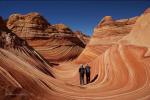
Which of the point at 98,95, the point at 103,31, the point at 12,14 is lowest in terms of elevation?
the point at 98,95

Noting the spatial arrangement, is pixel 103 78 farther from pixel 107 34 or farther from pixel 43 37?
pixel 43 37

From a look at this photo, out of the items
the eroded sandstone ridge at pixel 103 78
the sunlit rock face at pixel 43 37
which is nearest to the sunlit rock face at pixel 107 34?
the sunlit rock face at pixel 43 37

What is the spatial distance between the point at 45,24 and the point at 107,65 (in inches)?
1051

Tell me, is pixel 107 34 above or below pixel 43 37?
below

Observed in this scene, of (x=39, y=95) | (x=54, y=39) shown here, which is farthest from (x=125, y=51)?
(x=54, y=39)

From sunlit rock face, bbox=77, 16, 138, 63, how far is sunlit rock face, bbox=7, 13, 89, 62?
6.44 m

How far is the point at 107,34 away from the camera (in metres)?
33.9

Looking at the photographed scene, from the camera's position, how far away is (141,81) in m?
13.6

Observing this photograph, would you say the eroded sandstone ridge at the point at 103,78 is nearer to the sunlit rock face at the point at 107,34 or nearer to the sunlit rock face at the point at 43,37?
the sunlit rock face at the point at 107,34

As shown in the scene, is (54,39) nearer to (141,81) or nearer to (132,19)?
(132,19)

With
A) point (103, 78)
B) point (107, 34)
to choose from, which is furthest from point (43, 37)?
point (103, 78)

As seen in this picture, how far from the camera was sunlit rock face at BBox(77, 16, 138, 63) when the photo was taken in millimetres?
32434

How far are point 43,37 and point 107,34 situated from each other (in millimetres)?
11330

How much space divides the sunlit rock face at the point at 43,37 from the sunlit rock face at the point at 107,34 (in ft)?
21.1
